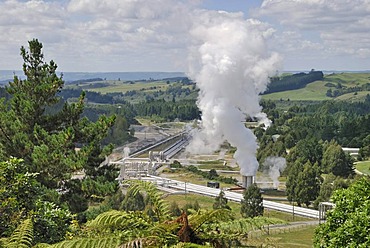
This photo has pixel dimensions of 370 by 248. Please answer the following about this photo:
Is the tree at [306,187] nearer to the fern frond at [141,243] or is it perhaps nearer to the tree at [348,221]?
the tree at [348,221]

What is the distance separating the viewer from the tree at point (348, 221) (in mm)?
11333

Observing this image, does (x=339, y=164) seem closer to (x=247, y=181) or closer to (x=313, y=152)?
(x=313, y=152)

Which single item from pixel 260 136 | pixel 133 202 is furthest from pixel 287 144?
pixel 133 202

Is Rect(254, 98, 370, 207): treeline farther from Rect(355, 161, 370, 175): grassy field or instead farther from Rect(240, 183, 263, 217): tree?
Rect(240, 183, 263, 217): tree

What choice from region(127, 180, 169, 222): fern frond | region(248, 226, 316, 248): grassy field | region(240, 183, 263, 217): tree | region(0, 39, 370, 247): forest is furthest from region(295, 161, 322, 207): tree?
region(127, 180, 169, 222): fern frond

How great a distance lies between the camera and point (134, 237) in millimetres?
6785

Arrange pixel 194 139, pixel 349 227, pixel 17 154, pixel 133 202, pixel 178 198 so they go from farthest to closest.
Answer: pixel 194 139, pixel 178 198, pixel 133 202, pixel 17 154, pixel 349 227

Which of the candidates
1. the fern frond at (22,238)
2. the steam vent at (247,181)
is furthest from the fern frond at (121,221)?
the steam vent at (247,181)

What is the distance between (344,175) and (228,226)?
81.6m

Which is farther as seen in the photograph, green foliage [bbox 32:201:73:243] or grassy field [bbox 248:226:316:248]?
grassy field [bbox 248:226:316:248]

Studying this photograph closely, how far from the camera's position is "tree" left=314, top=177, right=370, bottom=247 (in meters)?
11.3

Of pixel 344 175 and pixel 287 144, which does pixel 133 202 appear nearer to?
pixel 344 175

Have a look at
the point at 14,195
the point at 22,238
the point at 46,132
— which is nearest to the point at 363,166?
the point at 46,132

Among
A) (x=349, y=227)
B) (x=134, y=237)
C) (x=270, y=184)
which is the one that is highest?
(x=134, y=237)
